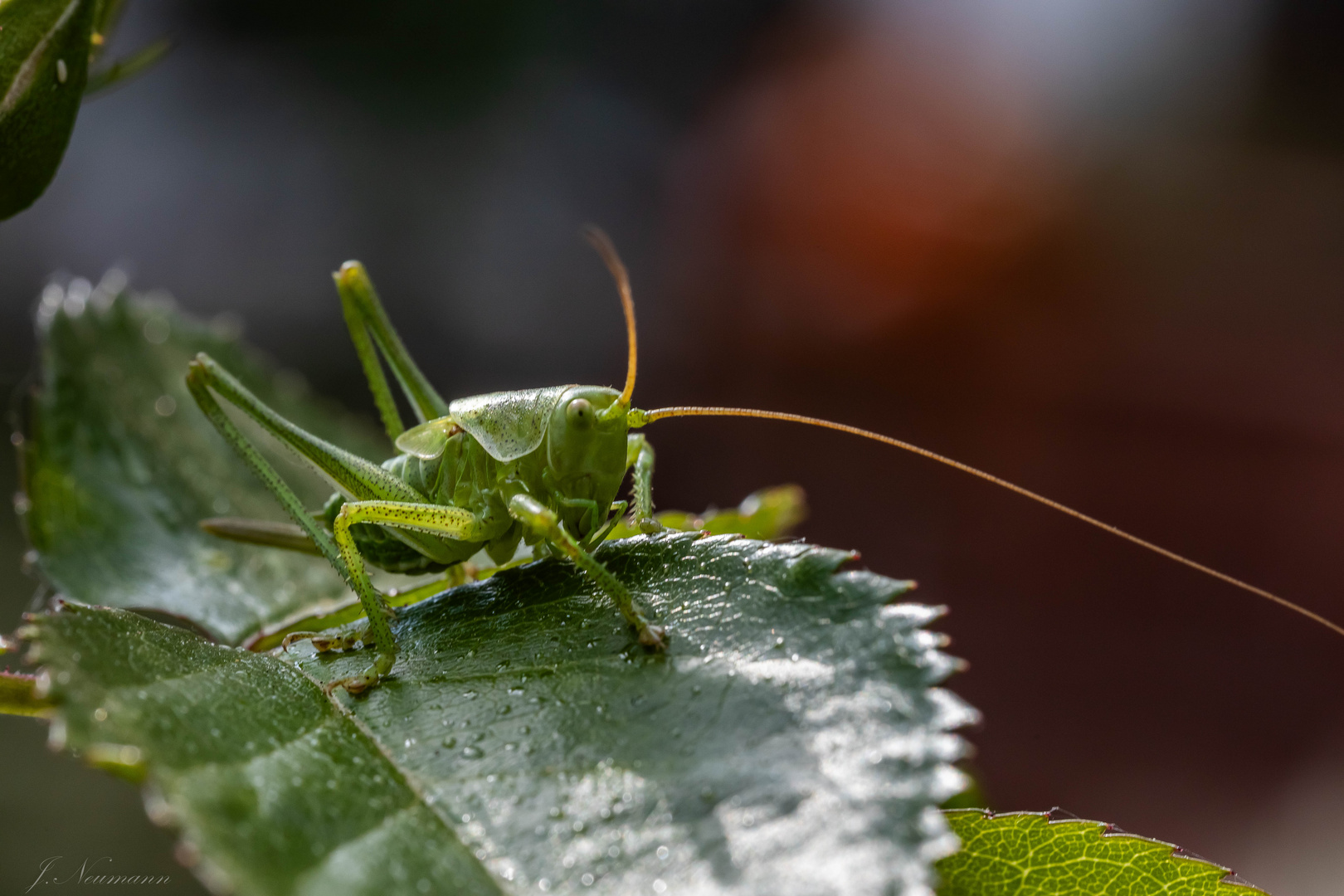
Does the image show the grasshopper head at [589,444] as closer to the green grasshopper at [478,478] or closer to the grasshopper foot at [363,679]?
the green grasshopper at [478,478]

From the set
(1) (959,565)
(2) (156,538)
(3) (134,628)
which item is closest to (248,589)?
(2) (156,538)

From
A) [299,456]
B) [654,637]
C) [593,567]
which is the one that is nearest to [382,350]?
[299,456]

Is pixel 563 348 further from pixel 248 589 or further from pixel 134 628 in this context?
pixel 134 628

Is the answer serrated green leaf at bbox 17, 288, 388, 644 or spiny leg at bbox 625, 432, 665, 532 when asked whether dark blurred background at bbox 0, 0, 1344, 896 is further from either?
spiny leg at bbox 625, 432, 665, 532

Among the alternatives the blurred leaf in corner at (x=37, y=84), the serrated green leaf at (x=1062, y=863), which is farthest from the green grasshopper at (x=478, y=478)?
the blurred leaf in corner at (x=37, y=84)

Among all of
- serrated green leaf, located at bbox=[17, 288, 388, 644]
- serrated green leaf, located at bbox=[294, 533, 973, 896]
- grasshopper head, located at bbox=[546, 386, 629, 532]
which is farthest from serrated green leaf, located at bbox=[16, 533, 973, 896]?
serrated green leaf, located at bbox=[17, 288, 388, 644]

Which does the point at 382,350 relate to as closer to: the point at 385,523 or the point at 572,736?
the point at 385,523
